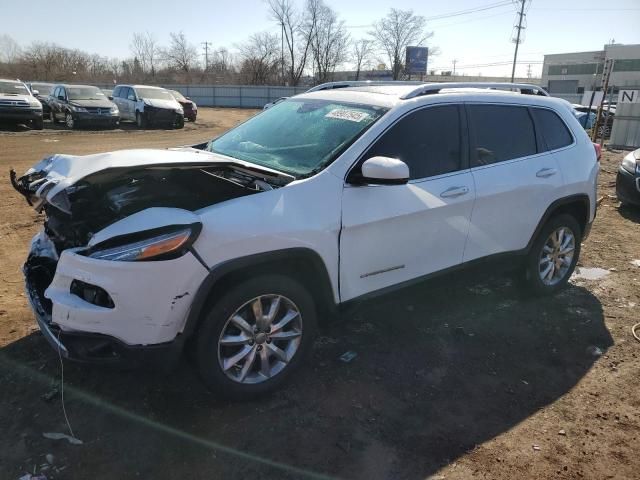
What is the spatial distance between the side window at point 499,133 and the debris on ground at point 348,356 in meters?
1.66

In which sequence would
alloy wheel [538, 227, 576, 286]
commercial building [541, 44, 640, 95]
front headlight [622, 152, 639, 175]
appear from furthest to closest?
commercial building [541, 44, 640, 95]
front headlight [622, 152, 639, 175]
alloy wheel [538, 227, 576, 286]

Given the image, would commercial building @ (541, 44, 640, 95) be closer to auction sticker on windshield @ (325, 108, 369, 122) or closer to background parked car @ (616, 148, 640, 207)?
background parked car @ (616, 148, 640, 207)

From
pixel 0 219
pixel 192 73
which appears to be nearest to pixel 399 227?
pixel 0 219

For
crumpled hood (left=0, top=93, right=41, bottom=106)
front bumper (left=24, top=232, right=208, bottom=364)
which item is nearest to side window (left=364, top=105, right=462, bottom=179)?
front bumper (left=24, top=232, right=208, bottom=364)

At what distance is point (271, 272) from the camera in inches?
116

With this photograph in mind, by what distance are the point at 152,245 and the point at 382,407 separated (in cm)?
165

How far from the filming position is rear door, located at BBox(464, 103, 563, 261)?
3795mm

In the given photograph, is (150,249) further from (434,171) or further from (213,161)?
(434,171)

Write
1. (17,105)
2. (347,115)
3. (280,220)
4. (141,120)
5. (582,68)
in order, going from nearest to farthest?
(280,220) → (347,115) → (17,105) → (141,120) → (582,68)

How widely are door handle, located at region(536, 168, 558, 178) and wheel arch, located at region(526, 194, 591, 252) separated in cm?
25

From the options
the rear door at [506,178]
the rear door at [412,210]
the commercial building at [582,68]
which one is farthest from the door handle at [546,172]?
the commercial building at [582,68]

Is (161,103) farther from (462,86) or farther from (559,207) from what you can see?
(559,207)

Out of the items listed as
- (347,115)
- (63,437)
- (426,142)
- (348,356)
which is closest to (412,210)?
(426,142)

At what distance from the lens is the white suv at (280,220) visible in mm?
2537
